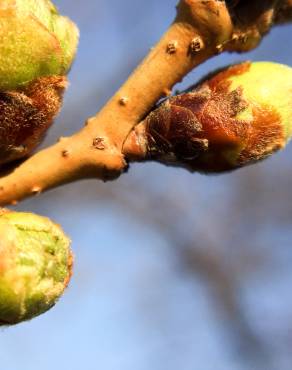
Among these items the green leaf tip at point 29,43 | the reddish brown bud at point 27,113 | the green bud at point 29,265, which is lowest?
the green bud at point 29,265

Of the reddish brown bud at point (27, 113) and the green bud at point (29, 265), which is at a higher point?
the reddish brown bud at point (27, 113)

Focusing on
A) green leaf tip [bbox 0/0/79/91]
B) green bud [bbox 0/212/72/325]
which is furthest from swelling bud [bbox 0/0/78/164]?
green bud [bbox 0/212/72/325]

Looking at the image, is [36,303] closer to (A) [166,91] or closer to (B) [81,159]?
(B) [81,159]

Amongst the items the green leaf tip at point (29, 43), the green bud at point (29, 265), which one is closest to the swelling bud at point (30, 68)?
the green leaf tip at point (29, 43)

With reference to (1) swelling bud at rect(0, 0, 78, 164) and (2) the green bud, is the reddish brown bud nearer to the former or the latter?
(1) swelling bud at rect(0, 0, 78, 164)

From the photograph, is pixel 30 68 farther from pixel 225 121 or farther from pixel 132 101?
pixel 225 121

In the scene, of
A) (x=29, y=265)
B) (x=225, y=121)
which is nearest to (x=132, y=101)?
(x=225, y=121)

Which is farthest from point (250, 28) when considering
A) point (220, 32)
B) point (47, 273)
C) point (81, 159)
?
point (47, 273)

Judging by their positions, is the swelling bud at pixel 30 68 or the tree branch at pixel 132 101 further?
the tree branch at pixel 132 101

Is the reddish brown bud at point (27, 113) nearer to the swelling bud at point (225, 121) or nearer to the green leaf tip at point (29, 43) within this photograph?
the green leaf tip at point (29, 43)
